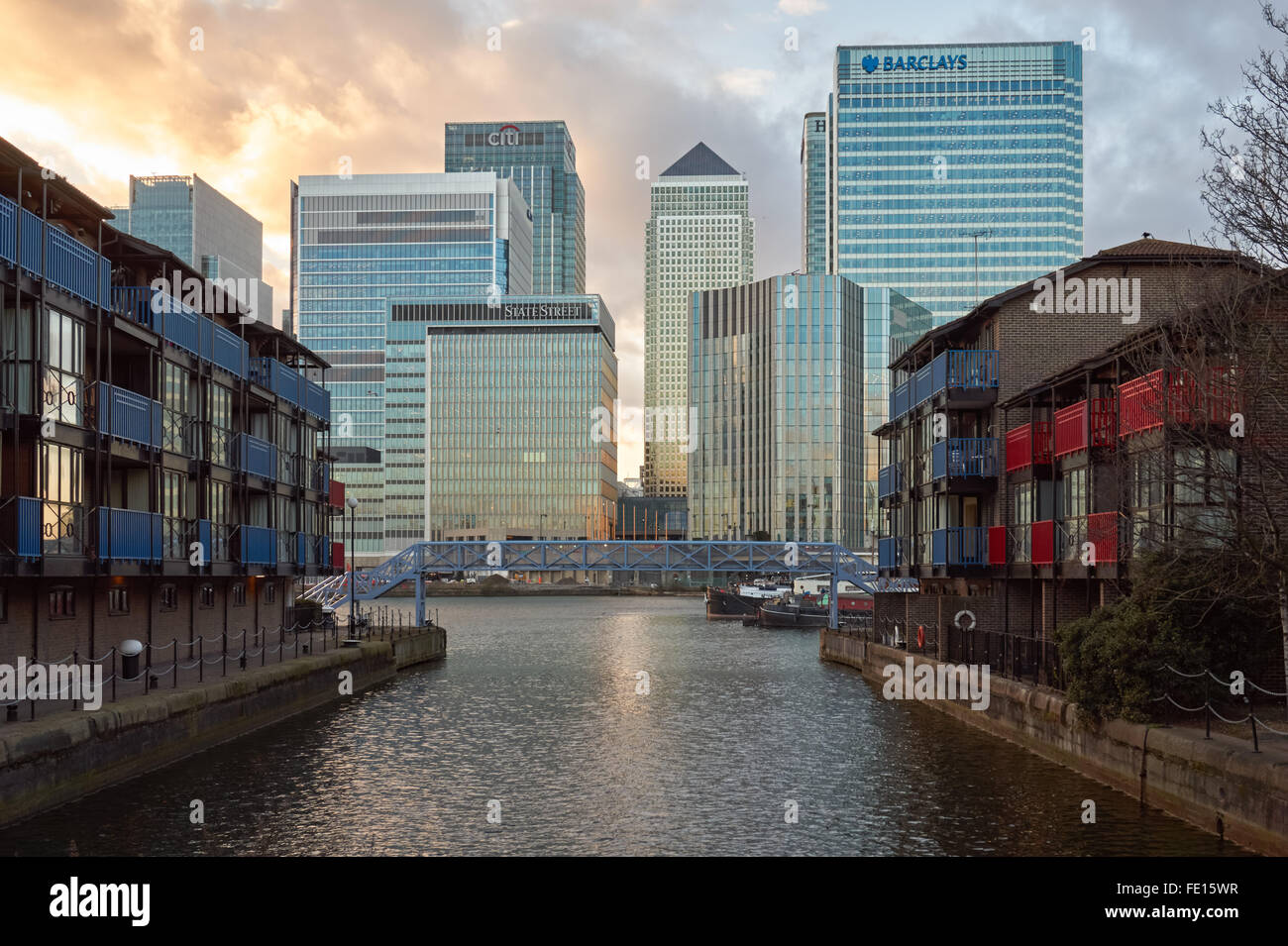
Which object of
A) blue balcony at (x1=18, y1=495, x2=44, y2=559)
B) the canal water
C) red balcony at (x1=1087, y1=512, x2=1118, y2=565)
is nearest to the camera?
the canal water

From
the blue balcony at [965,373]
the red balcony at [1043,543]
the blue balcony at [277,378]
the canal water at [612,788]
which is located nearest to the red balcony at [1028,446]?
the red balcony at [1043,543]

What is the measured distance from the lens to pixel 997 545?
1591 inches

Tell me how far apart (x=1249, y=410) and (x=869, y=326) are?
181174 millimetres

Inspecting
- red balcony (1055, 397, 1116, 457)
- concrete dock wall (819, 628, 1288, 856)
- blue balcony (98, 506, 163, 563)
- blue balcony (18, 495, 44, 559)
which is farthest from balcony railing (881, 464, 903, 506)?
blue balcony (18, 495, 44, 559)

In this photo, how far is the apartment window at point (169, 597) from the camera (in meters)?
38.3

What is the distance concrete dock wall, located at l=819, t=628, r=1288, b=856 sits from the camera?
18641 mm

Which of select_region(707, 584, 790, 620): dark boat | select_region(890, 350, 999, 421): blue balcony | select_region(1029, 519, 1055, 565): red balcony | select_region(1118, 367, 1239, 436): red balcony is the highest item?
select_region(890, 350, 999, 421): blue balcony

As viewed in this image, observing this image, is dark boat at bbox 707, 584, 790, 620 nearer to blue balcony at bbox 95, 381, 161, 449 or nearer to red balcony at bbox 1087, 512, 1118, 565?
red balcony at bbox 1087, 512, 1118, 565

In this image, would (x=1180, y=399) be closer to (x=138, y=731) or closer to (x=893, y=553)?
(x=138, y=731)

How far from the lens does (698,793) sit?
25.7 m

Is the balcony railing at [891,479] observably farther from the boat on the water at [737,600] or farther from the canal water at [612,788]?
the boat on the water at [737,600]

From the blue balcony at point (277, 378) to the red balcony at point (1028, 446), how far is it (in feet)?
92.5

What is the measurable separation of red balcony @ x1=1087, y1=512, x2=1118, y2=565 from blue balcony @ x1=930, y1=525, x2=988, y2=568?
31.6 ft
